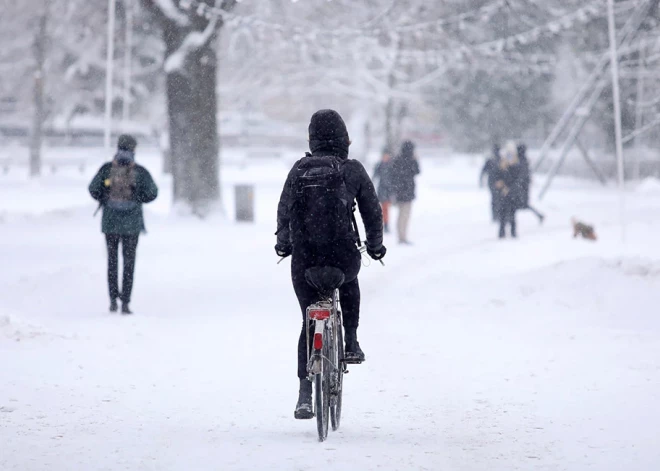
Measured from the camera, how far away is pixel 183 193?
2364cm

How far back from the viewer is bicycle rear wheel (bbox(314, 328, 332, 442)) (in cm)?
572

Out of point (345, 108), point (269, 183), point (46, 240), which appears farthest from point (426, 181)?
point (46, 240)

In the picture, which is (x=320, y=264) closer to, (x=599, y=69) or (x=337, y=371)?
(x=337, y=371)

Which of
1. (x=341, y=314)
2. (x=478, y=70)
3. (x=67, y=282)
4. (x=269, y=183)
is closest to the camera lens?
(x=341, y=314)

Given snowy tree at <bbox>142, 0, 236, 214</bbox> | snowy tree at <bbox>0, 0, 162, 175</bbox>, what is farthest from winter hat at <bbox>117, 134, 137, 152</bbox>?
snowy tree at <bbox>0, 0, 162, 175</bbox>

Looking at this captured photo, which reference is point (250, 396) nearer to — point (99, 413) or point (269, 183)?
point (99, 413)

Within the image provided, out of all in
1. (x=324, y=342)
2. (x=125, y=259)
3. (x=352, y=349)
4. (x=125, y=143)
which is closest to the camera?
(x=324, y=342)

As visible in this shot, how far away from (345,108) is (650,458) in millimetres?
57844

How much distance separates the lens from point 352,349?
6.30 m

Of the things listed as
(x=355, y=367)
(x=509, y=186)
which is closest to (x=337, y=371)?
(x=355, y=367)

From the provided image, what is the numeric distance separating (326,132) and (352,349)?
4.40 feet

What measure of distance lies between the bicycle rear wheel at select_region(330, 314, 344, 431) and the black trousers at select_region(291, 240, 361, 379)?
0.18 metres

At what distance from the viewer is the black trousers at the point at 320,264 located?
5.92m

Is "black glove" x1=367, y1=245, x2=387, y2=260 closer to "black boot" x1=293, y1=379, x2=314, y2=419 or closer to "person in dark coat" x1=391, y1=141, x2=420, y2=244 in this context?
"black boot" x1=293, y1=379, x2=314, y2=419
